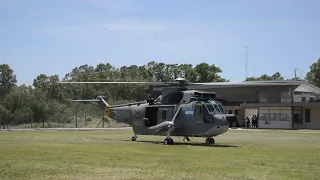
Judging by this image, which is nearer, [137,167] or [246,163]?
[137,167]

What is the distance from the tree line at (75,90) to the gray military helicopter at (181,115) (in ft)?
93.7

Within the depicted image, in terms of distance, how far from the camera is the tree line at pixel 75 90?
68500 millimetres

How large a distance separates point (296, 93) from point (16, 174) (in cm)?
5811

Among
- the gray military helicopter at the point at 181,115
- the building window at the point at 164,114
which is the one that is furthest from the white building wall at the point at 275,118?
the building window at the point at 164,114

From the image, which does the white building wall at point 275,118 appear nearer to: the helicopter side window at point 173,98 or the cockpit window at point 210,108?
the helicopter side window at point 173,98

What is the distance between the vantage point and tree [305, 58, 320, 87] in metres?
116

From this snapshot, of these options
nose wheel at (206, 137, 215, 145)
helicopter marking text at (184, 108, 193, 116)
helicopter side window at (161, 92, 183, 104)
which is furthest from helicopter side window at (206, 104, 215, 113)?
helicopter side window at (161, 92, 183, 104)

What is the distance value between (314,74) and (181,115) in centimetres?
9625

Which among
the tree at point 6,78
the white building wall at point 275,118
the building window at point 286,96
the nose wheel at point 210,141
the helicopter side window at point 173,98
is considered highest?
the tree at point 6,78

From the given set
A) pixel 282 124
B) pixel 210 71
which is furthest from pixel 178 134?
pixel 210 71

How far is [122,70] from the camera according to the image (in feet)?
407

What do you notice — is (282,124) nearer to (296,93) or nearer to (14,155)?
(296,93)

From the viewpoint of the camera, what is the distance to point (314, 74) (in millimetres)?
117125

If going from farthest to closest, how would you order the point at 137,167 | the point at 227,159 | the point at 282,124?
the point at 282,124 → the point at 227,159 → the point at 137,167
